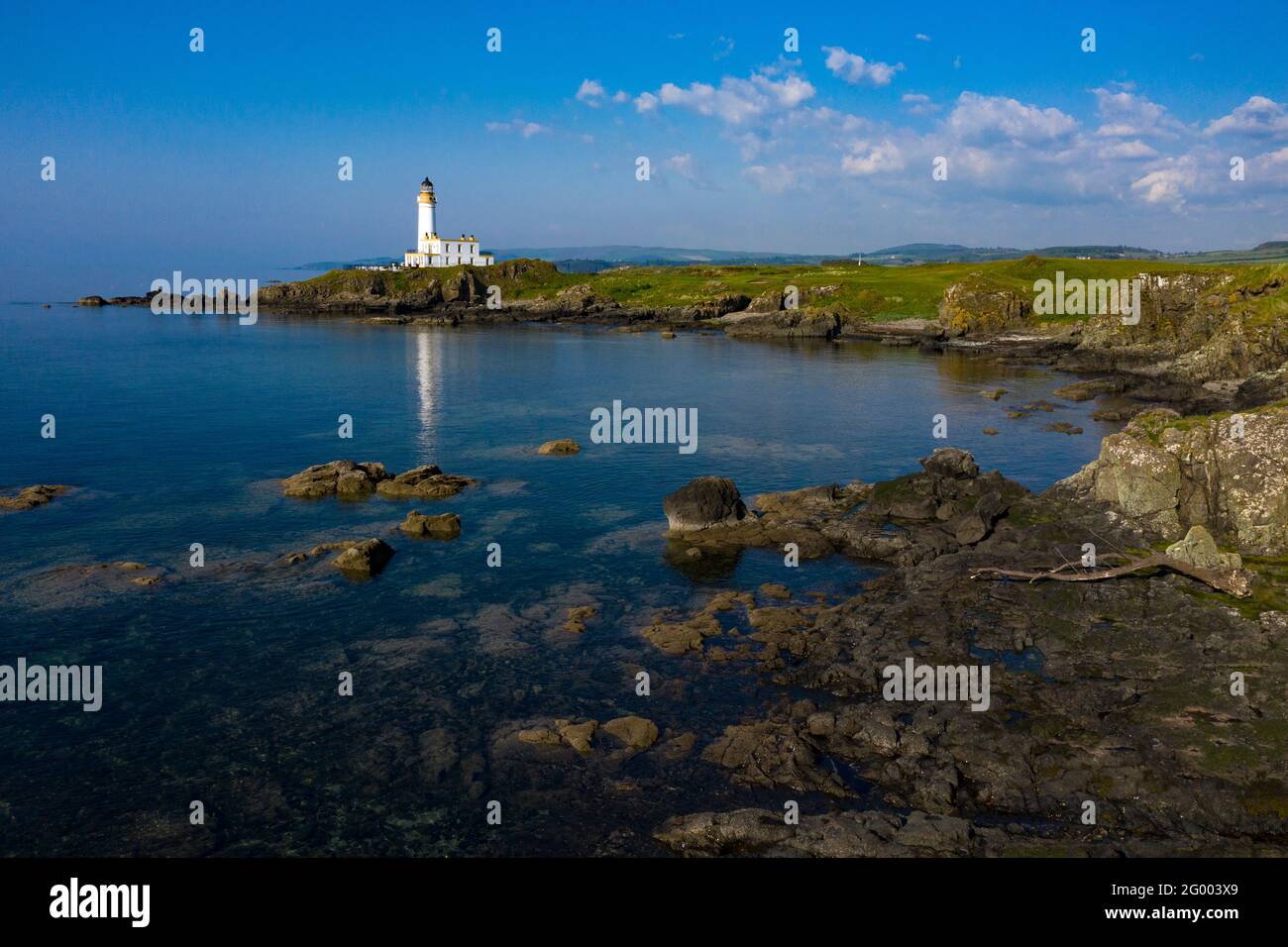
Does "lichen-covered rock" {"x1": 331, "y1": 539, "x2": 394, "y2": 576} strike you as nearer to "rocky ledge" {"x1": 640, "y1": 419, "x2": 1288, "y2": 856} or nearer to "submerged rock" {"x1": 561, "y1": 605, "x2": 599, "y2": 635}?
"submerged rock" {"x1": 561, "y1": 605, "x2": 599, "y2": 635}

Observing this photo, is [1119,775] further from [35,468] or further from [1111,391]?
[1111,391]

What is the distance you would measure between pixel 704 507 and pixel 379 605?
54.0ft

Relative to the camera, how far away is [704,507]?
42.2 m

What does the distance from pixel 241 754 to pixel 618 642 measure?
40.7 feet

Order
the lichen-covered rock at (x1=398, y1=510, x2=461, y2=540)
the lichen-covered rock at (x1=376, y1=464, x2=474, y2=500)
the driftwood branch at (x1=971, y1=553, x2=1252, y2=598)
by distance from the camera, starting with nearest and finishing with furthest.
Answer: the driftwood branch at (x1=971, y1=553, x2=1252, y2=598)
the lichen-covered rock at (x1=398, y1=510, x2=461, y2=540)
the lichen-covered rock at (x1=376, y1=464, x2=474, y2=500)

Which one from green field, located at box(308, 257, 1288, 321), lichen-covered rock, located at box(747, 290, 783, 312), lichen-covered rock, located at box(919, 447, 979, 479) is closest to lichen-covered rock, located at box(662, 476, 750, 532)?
lichen-covered rock, located at box(919, 447, 979, 479)

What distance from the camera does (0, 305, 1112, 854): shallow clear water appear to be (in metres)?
21.1

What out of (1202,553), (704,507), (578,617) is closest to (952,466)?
(704,507)

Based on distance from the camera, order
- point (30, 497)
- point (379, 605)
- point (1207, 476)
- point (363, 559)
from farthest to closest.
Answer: point (30, 497)
point (363, 559)
point (1207, 476)
point (379, 605)

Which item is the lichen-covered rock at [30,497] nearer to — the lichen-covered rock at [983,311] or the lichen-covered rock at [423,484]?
the lichen-covered rock at [423,484]

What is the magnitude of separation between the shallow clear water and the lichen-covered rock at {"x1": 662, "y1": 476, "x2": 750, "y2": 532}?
178 centimetres

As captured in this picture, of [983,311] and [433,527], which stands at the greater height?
[983,311]

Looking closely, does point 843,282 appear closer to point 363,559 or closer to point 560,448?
point 560,448
